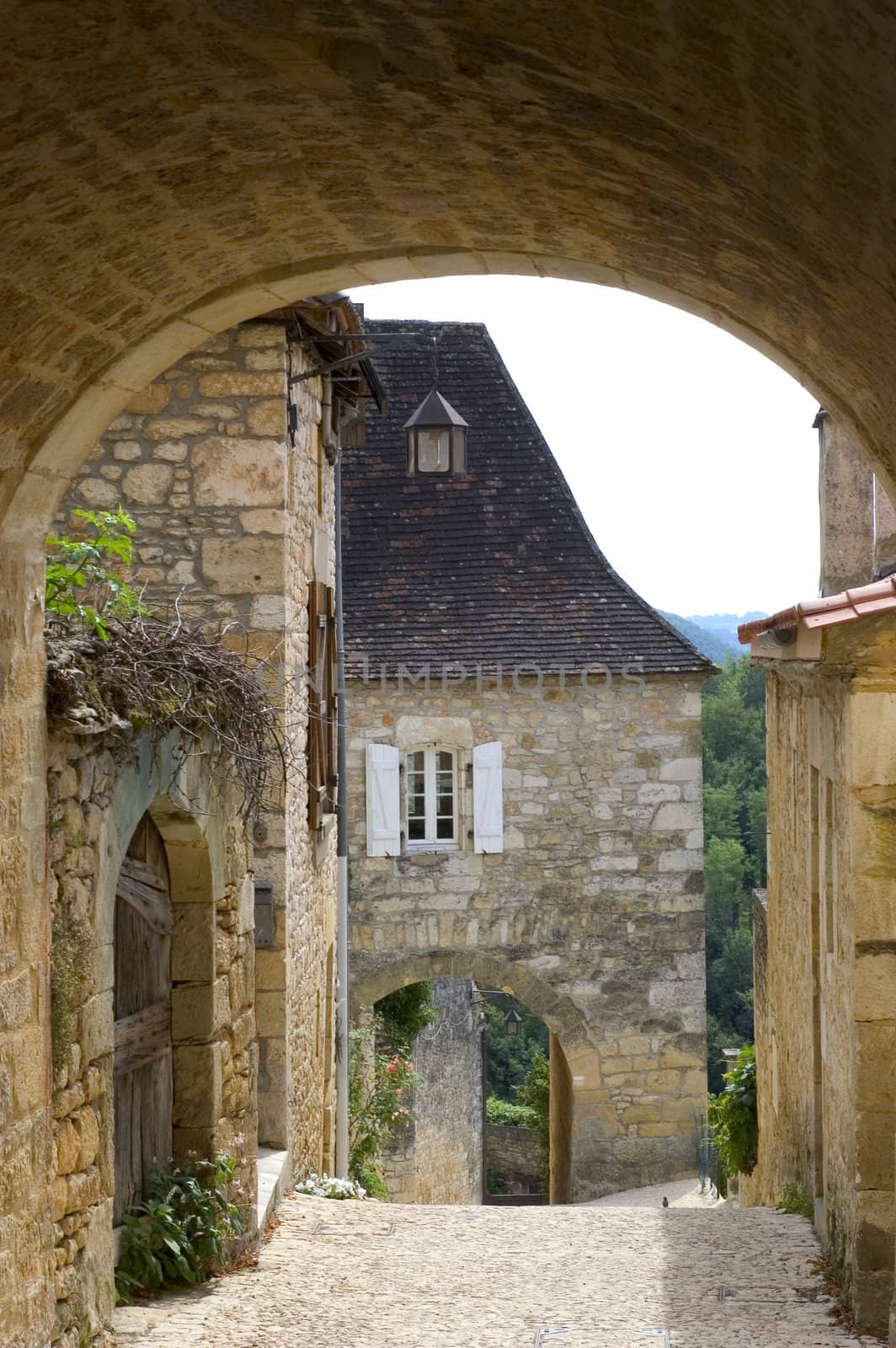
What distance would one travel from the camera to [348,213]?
3268 mm

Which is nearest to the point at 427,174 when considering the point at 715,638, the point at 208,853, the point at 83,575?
the point at 83,575

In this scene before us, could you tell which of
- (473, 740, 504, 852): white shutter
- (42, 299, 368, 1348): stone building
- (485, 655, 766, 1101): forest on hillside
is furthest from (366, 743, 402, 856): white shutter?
(485, 655, 766, 1101): forest on hillside

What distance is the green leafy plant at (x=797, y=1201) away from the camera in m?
6.70

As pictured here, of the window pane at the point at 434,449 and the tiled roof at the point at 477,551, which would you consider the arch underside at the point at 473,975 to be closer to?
the tiled roof at the point at 477,551

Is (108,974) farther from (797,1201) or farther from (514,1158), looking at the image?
(514,1158)

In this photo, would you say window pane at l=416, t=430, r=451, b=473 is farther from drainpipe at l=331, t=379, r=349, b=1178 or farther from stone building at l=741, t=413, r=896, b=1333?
stone building at l=741, t=413, r=896, b=1333

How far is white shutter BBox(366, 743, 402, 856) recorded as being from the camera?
12.9 m

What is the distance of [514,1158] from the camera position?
910 inches

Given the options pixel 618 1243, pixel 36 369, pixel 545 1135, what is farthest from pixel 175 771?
pixel 545 1135

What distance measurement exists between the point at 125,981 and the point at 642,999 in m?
8.60

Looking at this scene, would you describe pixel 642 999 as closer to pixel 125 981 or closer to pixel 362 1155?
pixel 362 1155

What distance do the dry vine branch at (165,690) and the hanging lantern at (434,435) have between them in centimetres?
580

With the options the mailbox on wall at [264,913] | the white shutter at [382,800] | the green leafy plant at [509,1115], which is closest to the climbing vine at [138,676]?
the mailbox on wall at [264,913]

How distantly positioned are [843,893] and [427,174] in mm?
3297
